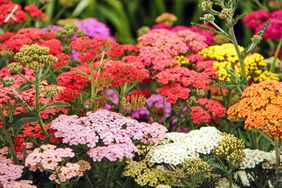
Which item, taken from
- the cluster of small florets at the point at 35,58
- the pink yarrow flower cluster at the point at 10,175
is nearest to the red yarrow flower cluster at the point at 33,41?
the cluster of small florets at the point at 35,58

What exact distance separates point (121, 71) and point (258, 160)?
2.69 ft

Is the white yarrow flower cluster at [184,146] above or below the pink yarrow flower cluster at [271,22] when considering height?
below

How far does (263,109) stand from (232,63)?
77 cm

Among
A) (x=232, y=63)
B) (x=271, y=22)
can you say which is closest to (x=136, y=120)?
(x=232, y=63)

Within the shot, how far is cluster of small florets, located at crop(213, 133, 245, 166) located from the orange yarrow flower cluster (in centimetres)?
11

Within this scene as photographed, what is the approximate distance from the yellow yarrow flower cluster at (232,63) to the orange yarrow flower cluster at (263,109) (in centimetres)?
51

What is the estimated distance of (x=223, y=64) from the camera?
11.0 ft

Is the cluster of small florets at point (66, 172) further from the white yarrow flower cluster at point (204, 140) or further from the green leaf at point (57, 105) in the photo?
the white yarrow flower cluster at point (204, 140)

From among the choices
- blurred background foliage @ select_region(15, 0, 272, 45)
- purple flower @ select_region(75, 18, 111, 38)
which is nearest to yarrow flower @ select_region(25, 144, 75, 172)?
purple flower @ select_region(75, 18, 111, 38)

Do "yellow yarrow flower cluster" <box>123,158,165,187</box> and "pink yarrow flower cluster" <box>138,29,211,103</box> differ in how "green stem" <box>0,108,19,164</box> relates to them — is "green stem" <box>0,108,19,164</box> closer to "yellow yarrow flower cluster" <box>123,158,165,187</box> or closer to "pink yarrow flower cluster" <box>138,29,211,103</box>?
"yellow yarrow flower cluster" <box>123,158,165,187</box>

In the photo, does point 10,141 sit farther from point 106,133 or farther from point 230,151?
point 230,151

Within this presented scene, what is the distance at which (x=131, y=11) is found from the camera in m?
6.29

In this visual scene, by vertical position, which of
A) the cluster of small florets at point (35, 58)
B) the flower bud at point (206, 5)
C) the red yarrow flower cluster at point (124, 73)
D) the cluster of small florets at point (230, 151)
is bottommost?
the cluster of small florets at point (230, 151)

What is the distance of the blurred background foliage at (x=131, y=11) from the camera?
5805 millimetres
